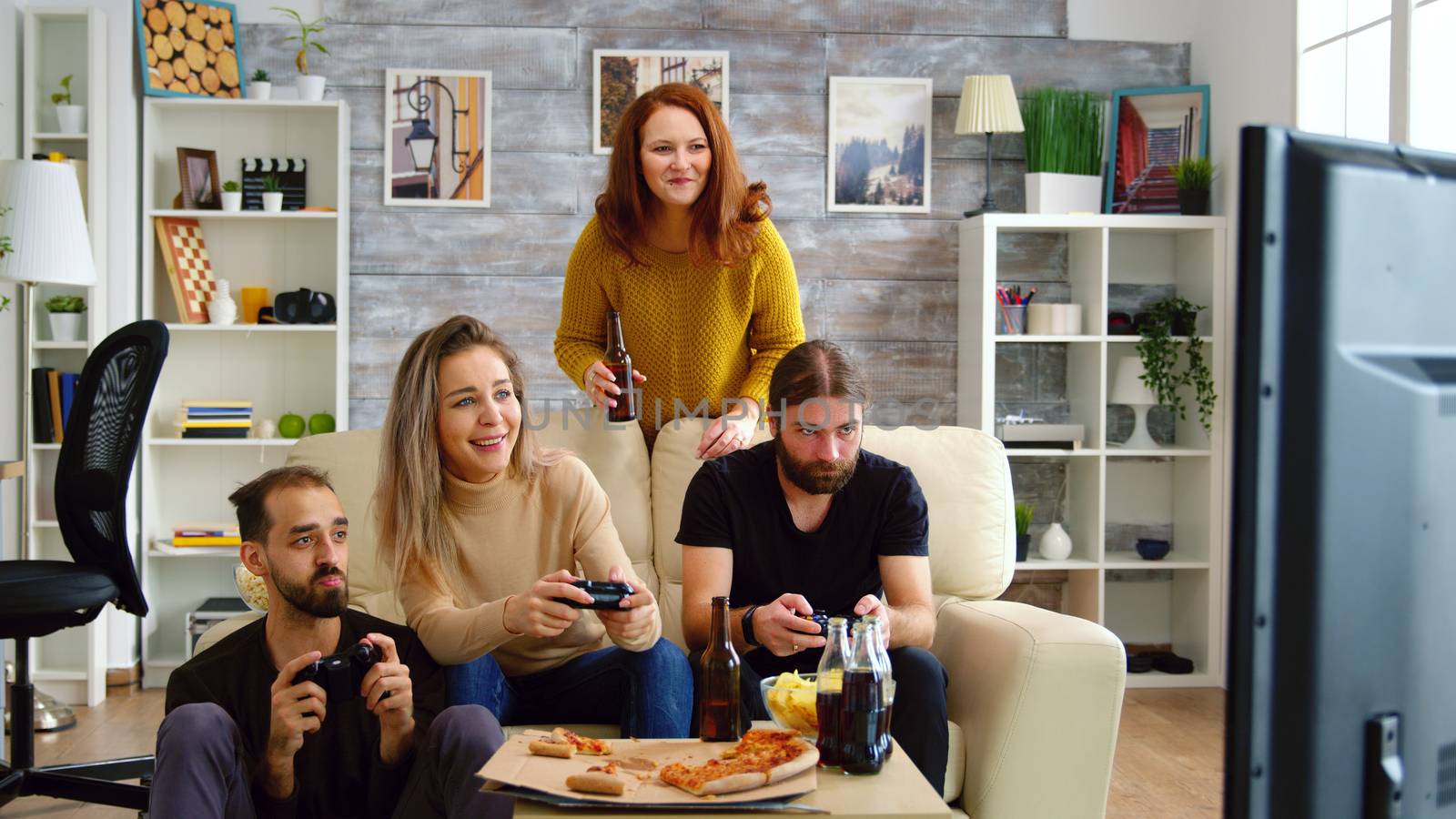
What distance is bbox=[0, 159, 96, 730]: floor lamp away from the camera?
360 centimetres

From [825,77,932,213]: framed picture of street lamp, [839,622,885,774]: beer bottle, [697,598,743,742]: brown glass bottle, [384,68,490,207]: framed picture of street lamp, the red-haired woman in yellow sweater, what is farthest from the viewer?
[825,77,932,213]: framed picture of street lamp

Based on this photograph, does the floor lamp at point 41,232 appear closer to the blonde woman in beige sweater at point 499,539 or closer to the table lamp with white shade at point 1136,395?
the blonde woman in beige sweater at point 499,539

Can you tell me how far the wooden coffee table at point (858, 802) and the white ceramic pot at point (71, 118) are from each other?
11.7ft

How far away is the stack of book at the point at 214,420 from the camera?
14.2 ft

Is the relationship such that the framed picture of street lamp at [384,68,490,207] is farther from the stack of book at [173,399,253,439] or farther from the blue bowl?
the blue bowl

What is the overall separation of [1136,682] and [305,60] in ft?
11.9

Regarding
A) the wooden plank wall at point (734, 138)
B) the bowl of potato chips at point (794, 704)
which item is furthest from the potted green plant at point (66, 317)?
the bowl of potato chips at point (794, 704)

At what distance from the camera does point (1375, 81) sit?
3609 mm

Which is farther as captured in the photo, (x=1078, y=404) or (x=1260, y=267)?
(x=1078, y=404)

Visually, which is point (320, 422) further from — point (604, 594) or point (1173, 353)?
point (1173, 353)

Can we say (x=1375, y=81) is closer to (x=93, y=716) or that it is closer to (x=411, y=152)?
(x=411, y=152)

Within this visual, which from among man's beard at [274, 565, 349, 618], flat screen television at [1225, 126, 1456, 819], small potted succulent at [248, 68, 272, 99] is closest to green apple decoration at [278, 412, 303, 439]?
small potted succulent at [248, 68, 272, 99]

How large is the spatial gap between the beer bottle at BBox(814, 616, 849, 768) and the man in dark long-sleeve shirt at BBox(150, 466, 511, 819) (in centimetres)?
45

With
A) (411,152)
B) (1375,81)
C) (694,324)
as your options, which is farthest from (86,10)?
(1375,81)
